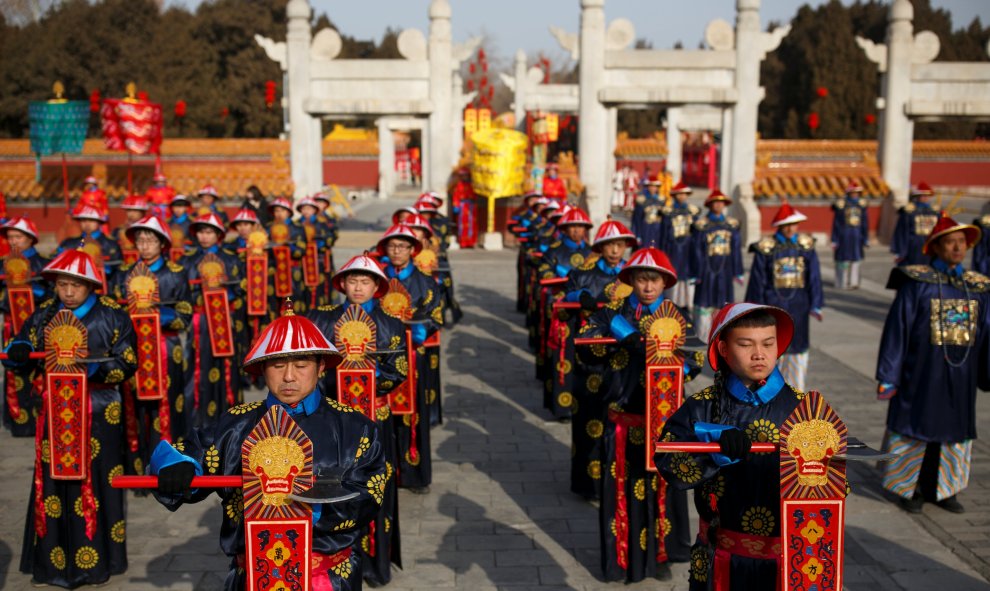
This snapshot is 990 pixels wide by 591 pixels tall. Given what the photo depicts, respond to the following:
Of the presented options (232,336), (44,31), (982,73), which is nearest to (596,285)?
(232,336)

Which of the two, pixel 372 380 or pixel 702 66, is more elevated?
pixel 702 66

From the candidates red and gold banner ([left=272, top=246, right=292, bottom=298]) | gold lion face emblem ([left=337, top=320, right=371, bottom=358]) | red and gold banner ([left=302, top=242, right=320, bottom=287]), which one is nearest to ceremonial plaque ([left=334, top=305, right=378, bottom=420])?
gold lion face emblem ([left=337, top=320, right=371, bottom=358])

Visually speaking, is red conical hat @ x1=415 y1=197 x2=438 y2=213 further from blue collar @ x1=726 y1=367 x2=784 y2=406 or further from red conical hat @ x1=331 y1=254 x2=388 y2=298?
blue collar @ x1=726 y1=367 x2=784 y2=406

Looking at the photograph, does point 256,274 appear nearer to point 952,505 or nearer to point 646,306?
point 646,306

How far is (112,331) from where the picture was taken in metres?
5.85

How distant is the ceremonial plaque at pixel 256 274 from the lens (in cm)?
1104

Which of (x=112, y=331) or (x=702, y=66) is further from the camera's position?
(x=702, y=66)

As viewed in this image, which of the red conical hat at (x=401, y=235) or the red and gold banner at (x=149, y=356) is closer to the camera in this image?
the red and gold banner at (x=149, y=356)

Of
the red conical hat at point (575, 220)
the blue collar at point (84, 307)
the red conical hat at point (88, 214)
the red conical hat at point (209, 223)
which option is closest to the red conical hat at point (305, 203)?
the red conical hat at point (88, 214)

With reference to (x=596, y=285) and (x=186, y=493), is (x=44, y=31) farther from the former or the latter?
(x=186, y=493)

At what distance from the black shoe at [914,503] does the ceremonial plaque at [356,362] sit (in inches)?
158

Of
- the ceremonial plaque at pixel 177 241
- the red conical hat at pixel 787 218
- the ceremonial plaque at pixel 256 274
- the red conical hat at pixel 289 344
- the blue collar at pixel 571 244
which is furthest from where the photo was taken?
the ceremonial plaque at pixel 177 241

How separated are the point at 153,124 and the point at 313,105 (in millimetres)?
3732

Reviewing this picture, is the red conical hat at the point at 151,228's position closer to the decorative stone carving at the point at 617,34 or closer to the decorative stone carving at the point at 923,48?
the decorative stone carving at the point at 617,34
